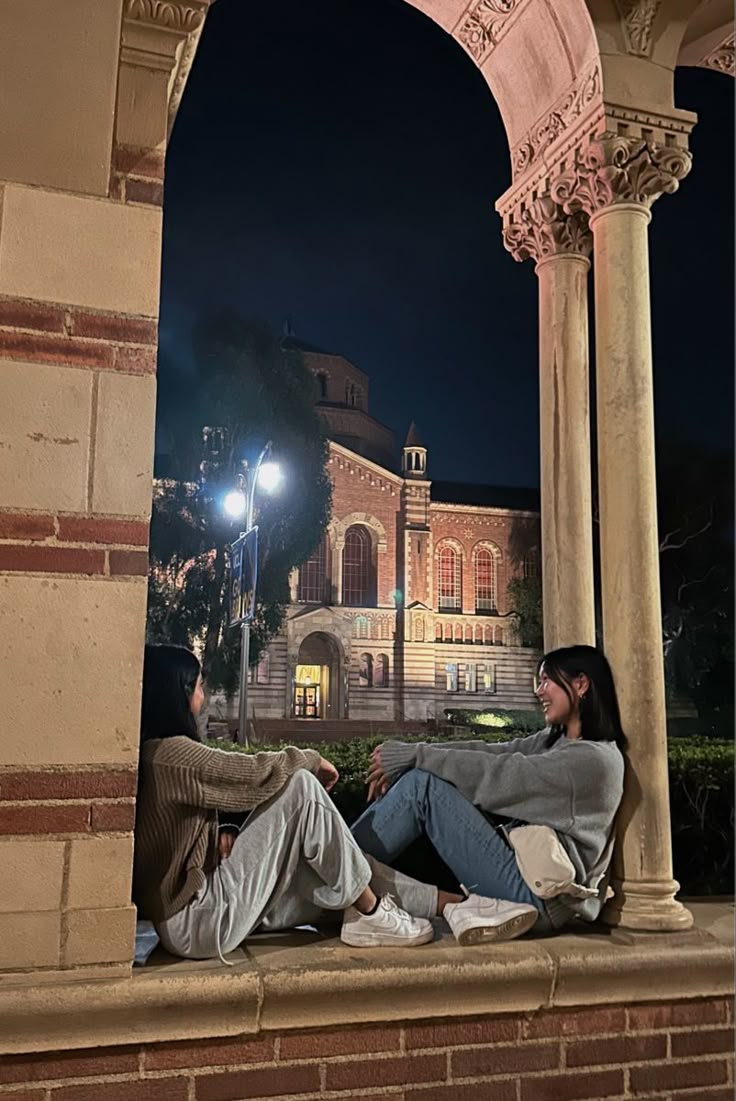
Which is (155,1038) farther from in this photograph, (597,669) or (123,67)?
(123,67)

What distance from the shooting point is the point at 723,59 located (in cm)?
416

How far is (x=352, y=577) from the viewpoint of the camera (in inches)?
1222

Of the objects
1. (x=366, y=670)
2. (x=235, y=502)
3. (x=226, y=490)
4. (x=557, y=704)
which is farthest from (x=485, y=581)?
(x=557, y=704)

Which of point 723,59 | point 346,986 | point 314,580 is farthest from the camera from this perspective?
point 314,580

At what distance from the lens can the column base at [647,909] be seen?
2.92m

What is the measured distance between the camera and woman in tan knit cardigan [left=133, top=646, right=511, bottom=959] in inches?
96.5

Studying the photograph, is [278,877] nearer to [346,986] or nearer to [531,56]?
[346,986]

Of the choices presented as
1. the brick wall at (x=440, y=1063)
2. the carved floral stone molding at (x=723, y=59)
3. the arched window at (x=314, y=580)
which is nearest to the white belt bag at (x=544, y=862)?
the brick wall at (x=440, y=1063)

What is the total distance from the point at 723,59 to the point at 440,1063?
159 inches

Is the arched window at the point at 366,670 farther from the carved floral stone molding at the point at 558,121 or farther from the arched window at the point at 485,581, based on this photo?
the carved floral stone molding at the point at 558,121

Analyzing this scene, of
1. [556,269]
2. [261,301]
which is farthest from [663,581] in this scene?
[556,269]

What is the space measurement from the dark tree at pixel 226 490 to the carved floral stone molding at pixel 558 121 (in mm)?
14164

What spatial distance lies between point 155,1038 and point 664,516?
18608mm

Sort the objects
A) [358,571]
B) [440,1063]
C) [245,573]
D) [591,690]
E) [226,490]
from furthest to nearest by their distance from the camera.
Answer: [358,571]
[226,490]
[245,573]
[591,690]
[440,1063]
